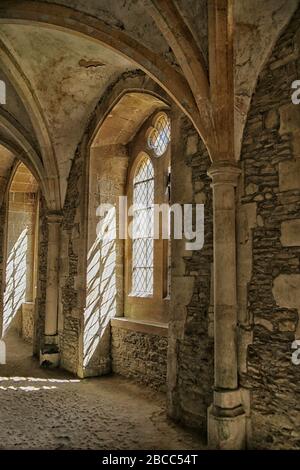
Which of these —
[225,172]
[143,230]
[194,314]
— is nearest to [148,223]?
[143,230]

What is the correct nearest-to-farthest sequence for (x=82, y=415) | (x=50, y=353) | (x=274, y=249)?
1. (x=274, y=249)
2. (x=82, y=415)
3. (x=50, y=353)

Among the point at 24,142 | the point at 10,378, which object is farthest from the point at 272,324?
the point at 24,142

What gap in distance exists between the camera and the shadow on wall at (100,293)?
6562 mm

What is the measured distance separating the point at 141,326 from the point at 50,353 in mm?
2227

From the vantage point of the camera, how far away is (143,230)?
656 cm

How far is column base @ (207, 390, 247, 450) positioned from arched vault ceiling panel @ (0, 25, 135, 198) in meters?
4.19

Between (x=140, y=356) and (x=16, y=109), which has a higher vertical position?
(x=16, y=109)

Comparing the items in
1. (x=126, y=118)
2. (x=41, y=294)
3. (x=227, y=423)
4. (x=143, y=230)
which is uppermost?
(x=126, y=118)

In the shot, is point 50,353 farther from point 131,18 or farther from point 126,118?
point 131,18

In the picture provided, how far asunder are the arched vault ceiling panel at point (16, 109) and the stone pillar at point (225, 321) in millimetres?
4179

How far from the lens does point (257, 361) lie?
369 cm

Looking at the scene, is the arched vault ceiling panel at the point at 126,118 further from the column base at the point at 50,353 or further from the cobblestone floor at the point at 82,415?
the cobblestone floor at the point at 82,415

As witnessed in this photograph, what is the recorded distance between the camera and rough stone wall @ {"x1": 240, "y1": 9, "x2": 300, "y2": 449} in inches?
136

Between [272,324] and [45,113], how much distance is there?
16.4ft
